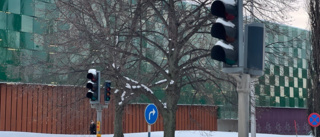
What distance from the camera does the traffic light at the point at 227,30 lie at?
5.91 m

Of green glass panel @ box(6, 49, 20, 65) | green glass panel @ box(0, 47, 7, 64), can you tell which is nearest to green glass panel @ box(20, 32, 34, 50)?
green glass panel @ box(6, 49, 20, 65)

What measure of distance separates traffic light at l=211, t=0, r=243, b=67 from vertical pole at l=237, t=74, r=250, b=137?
1.37 feet

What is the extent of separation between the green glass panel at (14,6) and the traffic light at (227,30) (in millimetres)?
29757

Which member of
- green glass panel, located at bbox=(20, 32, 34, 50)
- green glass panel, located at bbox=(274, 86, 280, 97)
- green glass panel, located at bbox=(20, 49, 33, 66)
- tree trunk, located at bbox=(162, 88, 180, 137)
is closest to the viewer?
tree trunk, located at bbox=(162, 88, 180, 137)

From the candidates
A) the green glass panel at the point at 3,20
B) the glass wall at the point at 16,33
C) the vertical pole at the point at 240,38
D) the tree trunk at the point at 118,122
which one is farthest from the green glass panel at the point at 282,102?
the vertical pole at the point at 240,38

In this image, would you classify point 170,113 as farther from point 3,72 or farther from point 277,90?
point 277,90

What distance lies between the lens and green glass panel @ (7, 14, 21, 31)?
33812 millimetres

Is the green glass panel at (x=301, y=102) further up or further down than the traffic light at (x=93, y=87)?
further down

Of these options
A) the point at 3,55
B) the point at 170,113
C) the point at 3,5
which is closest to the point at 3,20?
the point at 3,5

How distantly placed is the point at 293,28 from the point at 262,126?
1074cm

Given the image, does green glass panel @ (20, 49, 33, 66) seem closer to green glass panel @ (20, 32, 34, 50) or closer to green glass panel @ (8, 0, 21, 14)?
green glass panel @ (20, 32, 34, 50)

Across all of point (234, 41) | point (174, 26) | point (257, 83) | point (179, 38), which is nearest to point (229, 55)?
point (234, 41)

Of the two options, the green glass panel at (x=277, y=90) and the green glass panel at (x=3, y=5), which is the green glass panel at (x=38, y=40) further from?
the green glass panel at (x=277, y=90)

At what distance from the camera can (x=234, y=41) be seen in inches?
240
